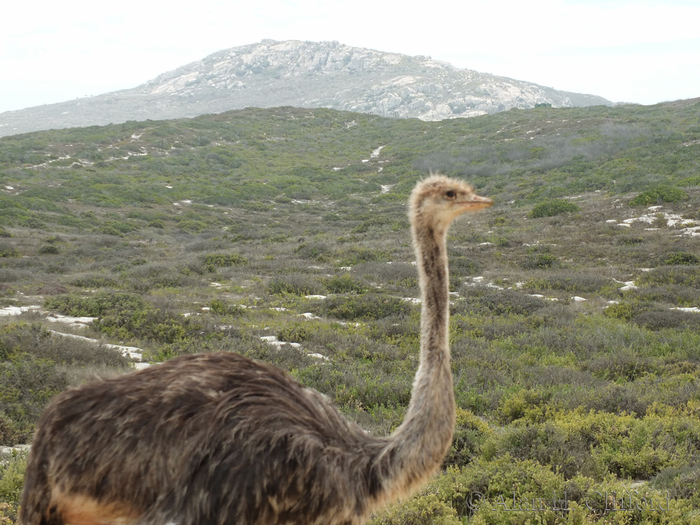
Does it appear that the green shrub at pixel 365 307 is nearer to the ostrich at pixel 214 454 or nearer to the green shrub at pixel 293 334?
the green shrub at pixel 293 334

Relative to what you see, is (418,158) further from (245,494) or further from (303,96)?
(303,96)

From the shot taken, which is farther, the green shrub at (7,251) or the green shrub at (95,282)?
the green shrub at (7,251)

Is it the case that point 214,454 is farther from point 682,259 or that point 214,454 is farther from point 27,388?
point 682,259

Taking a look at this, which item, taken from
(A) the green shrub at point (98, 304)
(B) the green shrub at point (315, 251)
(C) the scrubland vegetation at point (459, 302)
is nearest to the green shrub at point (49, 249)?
(C) the scrubland vegetation at point (459, 302)

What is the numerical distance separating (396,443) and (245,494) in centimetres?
82

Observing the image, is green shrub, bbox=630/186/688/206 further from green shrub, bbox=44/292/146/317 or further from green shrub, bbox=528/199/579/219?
green shrub, bbox=44/292/146/317

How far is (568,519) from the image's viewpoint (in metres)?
4.12

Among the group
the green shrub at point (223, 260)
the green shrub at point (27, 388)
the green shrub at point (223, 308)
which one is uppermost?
the green shrub at point (27, 388)

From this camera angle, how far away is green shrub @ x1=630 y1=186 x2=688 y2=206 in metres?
20.6

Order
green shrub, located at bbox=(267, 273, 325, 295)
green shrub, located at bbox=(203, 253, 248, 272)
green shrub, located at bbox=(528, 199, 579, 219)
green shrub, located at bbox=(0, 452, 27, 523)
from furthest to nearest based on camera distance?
green shrub, located at bbox=(528, 199, 579, 219) < green shrub, located at bbox=(203, 253, 248, 272) < green shrub, located at bbox=(267, 273, 325, 295) < green shrub, located at bbox=(0, 452, 27, 523)

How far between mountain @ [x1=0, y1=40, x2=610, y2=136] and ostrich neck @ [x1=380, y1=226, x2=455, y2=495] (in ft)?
394

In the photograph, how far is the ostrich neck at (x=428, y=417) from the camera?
2.86 meters

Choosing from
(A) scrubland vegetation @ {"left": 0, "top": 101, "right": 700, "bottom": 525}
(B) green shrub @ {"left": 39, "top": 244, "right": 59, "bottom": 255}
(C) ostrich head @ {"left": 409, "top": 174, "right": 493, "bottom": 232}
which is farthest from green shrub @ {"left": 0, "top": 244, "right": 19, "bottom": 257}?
(C) ostrich head @ {"left": 409, "top": 174, "right": 493, "bottom": 232}

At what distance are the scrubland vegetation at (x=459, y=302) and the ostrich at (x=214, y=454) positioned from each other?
160 centimetres
